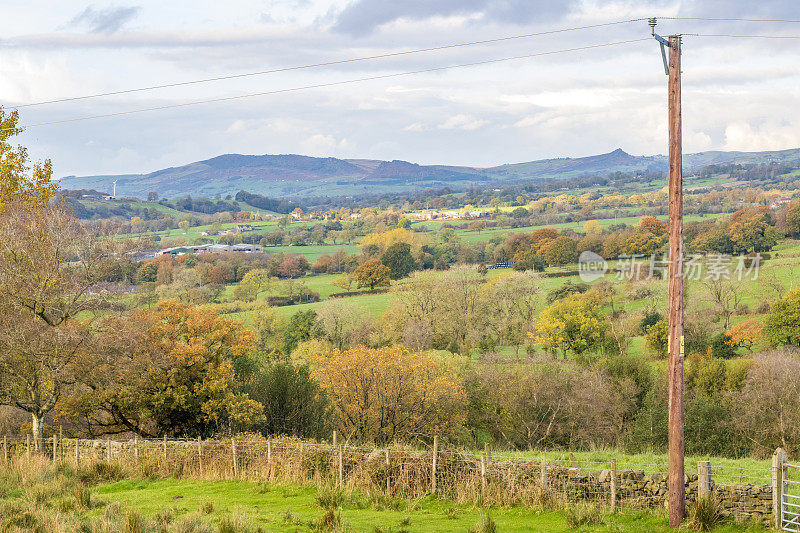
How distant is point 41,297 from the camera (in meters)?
23.0

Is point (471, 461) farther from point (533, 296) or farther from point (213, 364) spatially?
point (533, 296)

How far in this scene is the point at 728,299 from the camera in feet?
221

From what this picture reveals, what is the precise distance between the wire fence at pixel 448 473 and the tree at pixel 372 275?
84.5 meters

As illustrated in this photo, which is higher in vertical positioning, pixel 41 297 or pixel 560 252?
pixel 41 297

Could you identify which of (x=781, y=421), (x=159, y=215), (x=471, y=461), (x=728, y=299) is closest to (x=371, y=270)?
(x=728, y=299)

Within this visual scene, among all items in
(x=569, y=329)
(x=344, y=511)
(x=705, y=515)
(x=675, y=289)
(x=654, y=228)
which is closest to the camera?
(x=675, y=289)

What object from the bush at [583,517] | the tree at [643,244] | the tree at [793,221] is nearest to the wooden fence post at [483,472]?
the bush at [583,517]

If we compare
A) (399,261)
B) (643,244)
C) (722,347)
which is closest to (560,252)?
(643,244)

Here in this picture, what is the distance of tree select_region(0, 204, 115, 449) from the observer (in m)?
22.0

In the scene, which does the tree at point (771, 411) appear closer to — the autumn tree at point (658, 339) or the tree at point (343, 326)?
the autumn tree at point (658, 339)

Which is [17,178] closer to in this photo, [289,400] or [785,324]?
[289,400]

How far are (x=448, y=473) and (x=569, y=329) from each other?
50556mm

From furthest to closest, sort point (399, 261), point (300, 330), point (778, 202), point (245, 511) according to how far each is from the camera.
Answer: point (778, 202) → point (399, 261) → point (300, 330) → point (245, 511)

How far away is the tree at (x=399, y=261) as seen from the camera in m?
112
